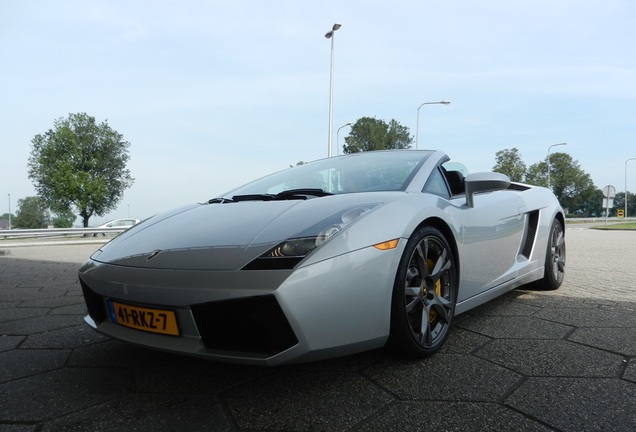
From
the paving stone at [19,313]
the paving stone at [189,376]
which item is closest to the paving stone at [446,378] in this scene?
the paving stone at [189,376]

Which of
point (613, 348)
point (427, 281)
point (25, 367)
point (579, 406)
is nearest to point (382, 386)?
point (427, 281)

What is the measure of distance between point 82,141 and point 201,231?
39.8 m

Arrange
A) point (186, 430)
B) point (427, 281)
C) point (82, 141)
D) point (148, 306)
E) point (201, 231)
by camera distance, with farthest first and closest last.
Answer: point (82, 141)
point (427, 281)
point (201, 231)
point (148, 306)
point (186, 430)

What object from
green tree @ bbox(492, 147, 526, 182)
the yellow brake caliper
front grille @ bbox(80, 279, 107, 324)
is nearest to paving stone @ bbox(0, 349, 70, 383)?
front grille @ bbox(80, 279, 107, 324)

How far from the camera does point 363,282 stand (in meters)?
1.67

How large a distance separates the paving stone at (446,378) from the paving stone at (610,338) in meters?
0.69

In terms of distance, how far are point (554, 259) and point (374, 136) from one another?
128 feet

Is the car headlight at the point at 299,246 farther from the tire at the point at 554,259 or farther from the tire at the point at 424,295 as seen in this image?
the tire at the point at 554,259

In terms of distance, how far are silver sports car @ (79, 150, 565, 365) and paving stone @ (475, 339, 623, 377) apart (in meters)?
0.26

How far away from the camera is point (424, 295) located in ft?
6.69

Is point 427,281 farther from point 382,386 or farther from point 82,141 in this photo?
point 82,141

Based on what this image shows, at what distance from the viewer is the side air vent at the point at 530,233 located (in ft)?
10.3

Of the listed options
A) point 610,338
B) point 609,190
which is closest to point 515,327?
point 610,338

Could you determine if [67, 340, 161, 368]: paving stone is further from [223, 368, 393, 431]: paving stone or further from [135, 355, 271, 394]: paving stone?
[223, 368, 393, 431]: paving stone
